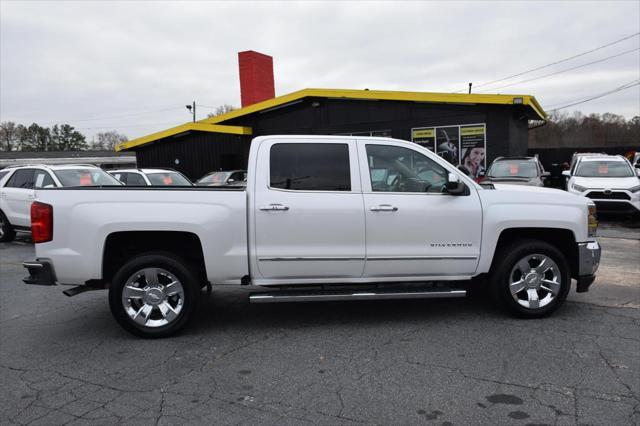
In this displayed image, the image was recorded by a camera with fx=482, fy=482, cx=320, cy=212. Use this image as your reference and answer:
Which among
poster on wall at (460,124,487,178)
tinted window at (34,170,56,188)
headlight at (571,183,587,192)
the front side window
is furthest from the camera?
poster on wall at (460,124,487,178)

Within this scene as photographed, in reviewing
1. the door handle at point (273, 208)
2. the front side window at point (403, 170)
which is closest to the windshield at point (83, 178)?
the door handle at point (273, 208)

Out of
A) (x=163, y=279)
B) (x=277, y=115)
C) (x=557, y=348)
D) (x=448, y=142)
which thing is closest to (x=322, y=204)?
(x=163, y=279)

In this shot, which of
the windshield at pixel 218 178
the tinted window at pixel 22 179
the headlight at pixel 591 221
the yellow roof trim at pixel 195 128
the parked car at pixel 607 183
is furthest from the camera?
the yellow roof trim at pixel 195 128

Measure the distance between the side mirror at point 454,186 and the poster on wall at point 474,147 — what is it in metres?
13.3

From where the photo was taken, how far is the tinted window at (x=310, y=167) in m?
4.78

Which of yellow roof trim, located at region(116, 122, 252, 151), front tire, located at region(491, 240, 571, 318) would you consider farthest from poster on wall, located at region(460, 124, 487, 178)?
front tire, located at region(491, 240, 571, 318)

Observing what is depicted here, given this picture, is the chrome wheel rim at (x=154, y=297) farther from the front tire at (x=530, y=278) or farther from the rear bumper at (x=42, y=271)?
the front tire at (x=530, y=278)

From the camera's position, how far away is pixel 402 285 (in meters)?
4.98

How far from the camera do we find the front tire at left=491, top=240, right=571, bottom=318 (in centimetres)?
491

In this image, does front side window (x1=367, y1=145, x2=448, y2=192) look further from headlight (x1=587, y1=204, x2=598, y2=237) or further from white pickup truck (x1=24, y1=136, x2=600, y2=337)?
headlight (x1=587, y1=204, x2=598, y2=237)

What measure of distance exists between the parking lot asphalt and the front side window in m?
1.42

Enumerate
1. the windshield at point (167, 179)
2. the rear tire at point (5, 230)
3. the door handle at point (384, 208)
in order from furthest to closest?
the windshield at point (167, 179) < the rear tire at point (5, 230) < the door handle at point (384, 208)

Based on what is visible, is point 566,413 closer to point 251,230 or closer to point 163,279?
point 251,230

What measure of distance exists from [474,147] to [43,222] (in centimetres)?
1548
